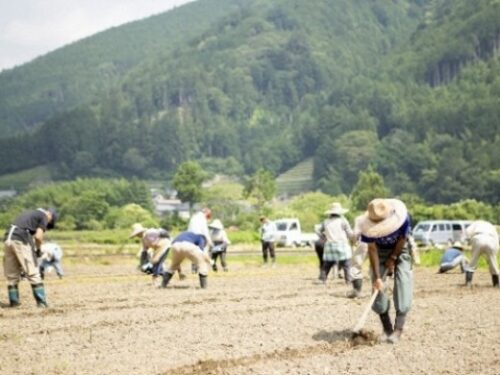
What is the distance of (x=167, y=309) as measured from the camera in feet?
50.8

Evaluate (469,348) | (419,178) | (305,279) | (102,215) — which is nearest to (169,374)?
(469,348)

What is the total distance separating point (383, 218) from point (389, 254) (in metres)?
0.48

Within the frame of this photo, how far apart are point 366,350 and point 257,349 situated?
1.20 m

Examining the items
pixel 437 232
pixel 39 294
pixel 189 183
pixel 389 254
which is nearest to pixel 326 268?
pixel 39 294

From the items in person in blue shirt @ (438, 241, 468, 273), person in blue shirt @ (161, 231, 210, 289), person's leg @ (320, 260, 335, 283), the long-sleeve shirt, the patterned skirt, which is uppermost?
the long-sleeve shirt

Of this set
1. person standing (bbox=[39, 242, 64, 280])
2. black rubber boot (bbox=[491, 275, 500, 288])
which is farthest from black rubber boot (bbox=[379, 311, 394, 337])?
person standing (bbox=[39, 242, 64, 280])

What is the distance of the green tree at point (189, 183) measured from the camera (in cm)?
12081

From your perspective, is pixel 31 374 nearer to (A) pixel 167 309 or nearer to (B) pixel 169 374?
(B) pixel 169 374

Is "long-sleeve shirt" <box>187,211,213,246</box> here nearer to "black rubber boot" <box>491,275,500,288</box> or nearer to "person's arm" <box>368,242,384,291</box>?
"black rubber boot" <box>491,275,500,288</box>

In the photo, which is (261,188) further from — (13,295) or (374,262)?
(374,262)

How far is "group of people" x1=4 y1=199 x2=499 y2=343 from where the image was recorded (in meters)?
11.7

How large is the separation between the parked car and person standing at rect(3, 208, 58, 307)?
43213mm

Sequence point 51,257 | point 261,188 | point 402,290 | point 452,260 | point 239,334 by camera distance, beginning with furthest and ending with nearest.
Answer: point 261,188 < point 51,257 < point 452,260 < point 239,334 < point 402,290

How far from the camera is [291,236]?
6009 centimetres
